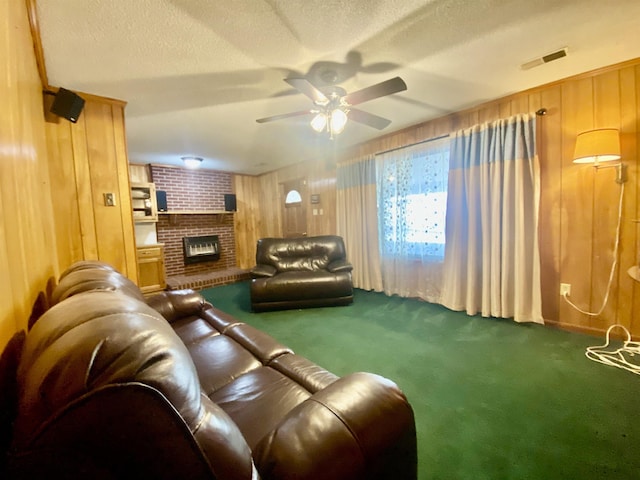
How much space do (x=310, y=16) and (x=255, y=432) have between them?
2073mm

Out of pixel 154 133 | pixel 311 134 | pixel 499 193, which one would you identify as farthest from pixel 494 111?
pixel 154 133

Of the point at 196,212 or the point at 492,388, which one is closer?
the point at 492,388

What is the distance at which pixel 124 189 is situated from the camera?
8.58ft

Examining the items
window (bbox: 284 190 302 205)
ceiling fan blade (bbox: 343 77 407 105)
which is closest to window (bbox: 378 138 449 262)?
ceiling fan blade (bbox: 343 77 407 105)

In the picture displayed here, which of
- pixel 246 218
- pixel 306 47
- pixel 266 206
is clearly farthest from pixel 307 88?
pixel 246 218

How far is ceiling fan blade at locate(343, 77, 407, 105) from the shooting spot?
181 centimetres

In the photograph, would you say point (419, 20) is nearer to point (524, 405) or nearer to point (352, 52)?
point (352, 52)

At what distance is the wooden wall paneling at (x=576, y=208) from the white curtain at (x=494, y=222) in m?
0.22

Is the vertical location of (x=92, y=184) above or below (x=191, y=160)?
below

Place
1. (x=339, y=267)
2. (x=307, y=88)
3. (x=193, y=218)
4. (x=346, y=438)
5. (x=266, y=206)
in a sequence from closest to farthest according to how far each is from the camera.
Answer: (x=346, y=438)
(x=307, y=88)
(x=339, y=267)
(x=193, y=218)
(x=266, y=206)

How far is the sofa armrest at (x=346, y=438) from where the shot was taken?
667 millimetres

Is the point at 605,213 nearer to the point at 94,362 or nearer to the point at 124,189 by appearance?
the point at 94,362

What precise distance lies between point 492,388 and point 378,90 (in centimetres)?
215

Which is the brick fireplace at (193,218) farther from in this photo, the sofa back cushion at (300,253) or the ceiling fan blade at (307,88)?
the ceiling fan blade at (307,88)
